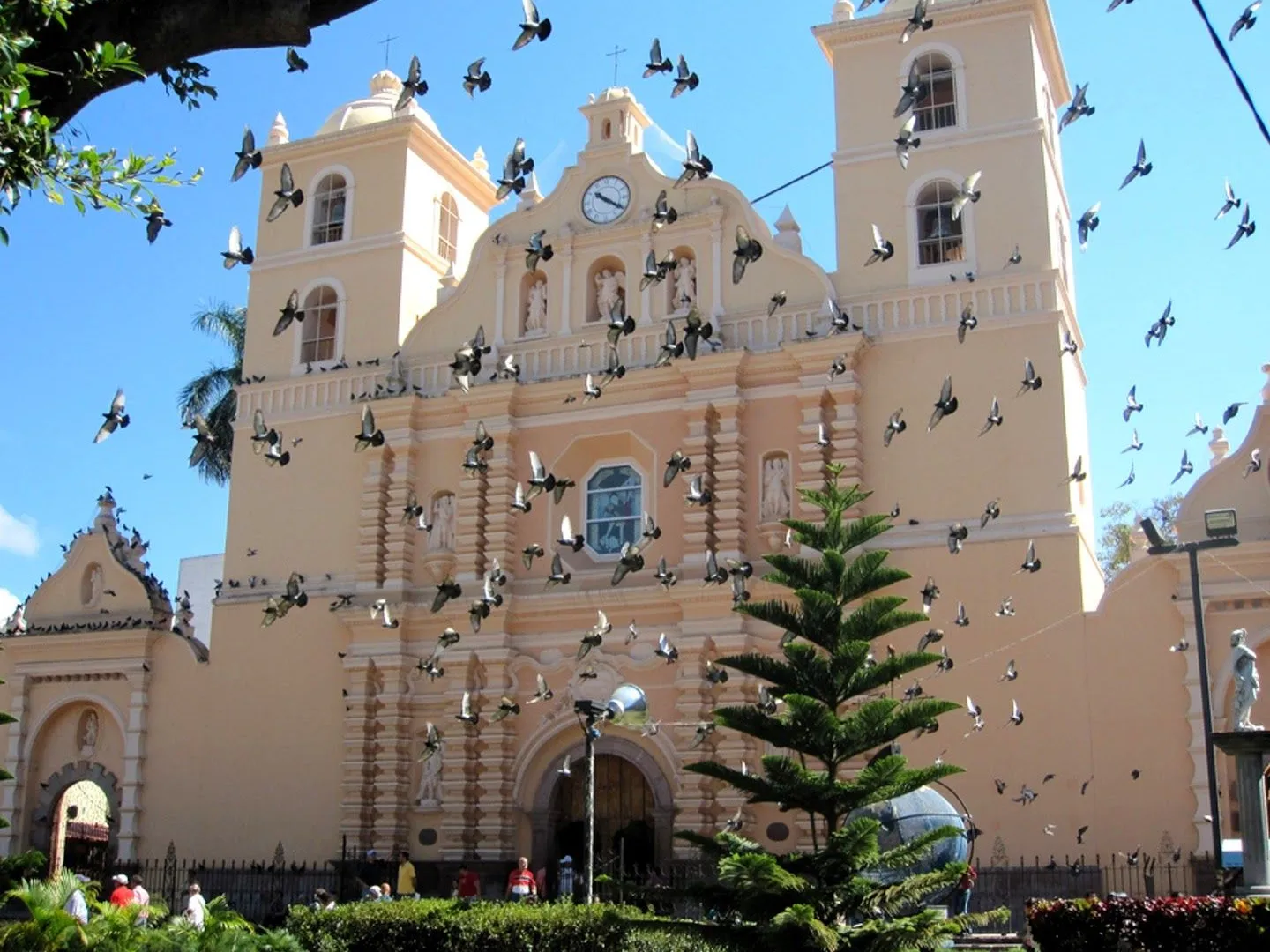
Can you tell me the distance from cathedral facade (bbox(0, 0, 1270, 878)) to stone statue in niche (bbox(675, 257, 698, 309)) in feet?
0.29

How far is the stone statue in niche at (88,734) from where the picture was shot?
25922mm

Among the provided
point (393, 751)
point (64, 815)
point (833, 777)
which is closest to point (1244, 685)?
point (833, 777)

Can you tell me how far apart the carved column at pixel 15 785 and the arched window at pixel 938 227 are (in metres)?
17.4

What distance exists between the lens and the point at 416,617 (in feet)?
A: 77.8

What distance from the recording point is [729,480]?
2225 cm

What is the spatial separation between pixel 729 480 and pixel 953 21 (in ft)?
26.6

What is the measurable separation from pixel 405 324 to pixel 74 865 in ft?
39.3

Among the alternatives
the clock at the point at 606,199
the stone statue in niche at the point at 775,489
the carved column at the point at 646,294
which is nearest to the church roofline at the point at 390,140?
the clock at the point at 606,199

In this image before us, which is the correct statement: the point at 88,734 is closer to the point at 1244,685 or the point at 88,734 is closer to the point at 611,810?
the point at 611,810

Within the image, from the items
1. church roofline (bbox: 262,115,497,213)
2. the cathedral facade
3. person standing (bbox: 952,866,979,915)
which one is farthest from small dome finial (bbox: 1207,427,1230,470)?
church roofline (bbox: 262,115,497,213)

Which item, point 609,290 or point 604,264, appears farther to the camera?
point 604,264

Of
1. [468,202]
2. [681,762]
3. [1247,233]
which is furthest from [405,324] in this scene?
[1247,233]

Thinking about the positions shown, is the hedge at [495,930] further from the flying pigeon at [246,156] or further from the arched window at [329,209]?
the arched window at [329,209]

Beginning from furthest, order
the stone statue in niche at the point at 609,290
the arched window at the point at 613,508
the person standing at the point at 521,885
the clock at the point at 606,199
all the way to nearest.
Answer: the clock at the point at 606,199
the stone statue in niche at the point at 609,290
the arched window at the point at 613,508
the person standing at the point at 521,885
